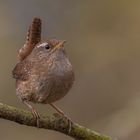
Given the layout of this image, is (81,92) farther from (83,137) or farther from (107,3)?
(83,137)

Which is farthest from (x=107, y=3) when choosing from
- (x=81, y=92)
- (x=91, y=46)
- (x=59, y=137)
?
(x=59, y=137)

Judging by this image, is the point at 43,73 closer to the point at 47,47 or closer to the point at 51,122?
the point at 47,47

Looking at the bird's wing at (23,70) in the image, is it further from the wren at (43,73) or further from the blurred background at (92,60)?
the blurred background at (92,60)

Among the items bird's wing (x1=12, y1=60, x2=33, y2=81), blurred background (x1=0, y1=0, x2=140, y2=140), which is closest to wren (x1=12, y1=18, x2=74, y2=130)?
bird's wing (x1=12, y1=60, x2=33, y2=81)

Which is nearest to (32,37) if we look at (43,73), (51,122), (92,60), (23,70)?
(23,70)

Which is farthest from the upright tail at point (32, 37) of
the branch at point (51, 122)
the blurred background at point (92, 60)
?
the blurred background at point (92, 60)

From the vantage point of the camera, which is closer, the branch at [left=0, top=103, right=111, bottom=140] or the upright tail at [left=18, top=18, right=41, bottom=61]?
the branch at [left=0, top=103, right=111, bottom=140]

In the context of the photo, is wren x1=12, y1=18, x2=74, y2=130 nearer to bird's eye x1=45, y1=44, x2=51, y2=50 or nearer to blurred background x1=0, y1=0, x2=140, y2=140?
bird's eye x1=45, y1=44, x2=51, y2=50
